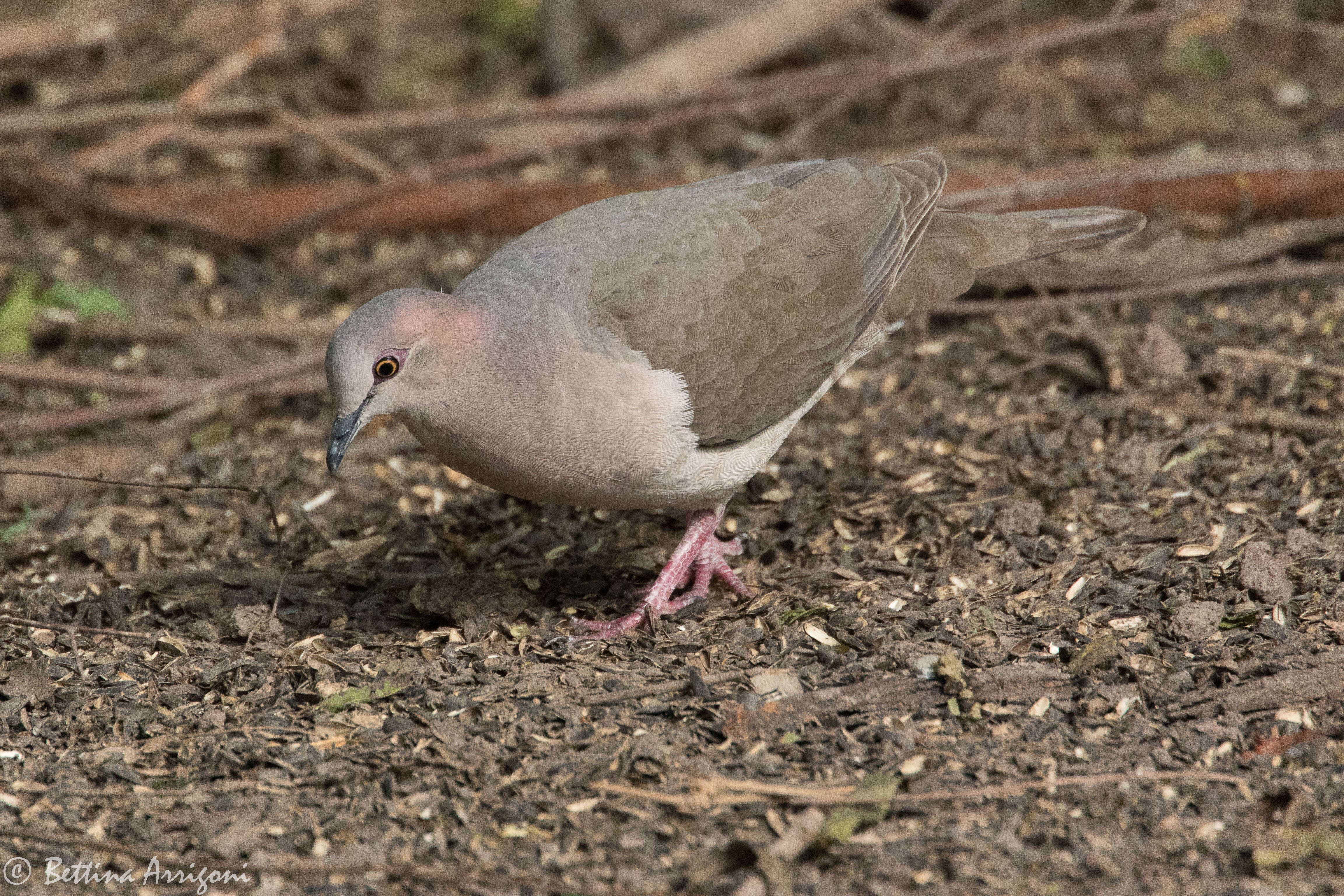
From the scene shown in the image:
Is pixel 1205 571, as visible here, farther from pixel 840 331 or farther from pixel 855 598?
pixel 840 331

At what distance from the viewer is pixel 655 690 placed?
4027 mm

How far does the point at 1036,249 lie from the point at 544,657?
257 cm

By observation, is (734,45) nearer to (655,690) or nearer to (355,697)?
(655,690)

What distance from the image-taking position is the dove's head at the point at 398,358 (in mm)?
3824

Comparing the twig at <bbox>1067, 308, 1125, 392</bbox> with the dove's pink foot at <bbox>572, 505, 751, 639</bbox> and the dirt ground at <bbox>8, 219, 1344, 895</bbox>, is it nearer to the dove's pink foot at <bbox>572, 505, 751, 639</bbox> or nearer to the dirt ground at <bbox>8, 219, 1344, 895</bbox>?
the dirt ground at <bbox>8, 219, 1344, 895</bbox>

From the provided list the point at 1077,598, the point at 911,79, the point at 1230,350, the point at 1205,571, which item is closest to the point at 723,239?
the point at 1077,598

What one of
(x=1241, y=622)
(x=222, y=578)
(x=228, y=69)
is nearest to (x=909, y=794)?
(x=1241, y=622)

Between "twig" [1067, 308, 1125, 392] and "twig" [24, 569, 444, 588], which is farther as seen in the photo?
"twig" [1067, 308, 1125, 392]

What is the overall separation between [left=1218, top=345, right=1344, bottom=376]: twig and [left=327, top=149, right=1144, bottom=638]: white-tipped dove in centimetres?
106

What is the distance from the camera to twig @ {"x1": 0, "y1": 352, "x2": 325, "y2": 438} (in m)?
5.61

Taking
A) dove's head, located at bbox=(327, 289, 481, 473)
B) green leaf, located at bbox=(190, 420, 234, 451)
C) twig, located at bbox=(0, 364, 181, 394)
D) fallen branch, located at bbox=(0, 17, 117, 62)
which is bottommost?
green leaf, located at bbox=(190, 420, 234, 451)

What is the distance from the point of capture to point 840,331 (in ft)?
15.1

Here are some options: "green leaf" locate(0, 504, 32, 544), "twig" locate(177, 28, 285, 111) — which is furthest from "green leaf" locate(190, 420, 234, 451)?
"twig" locate(177, 28, 285, 111)

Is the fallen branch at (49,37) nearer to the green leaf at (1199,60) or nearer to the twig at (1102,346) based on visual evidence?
the twig at (1102,346)
